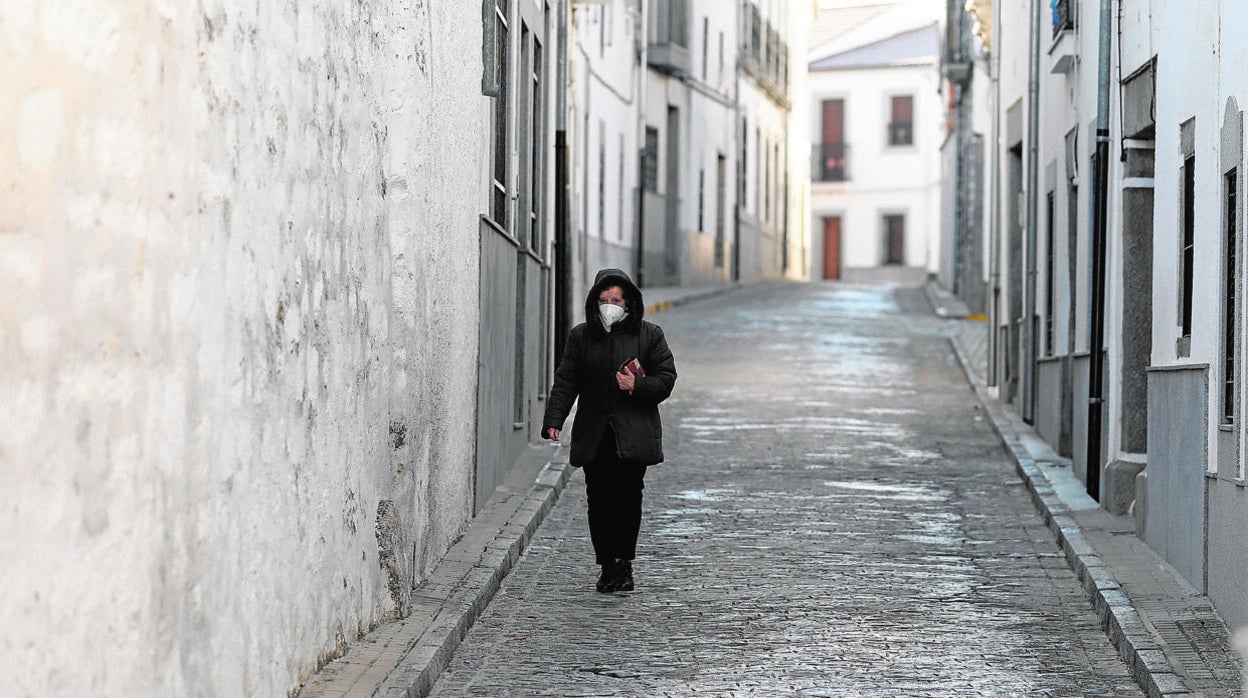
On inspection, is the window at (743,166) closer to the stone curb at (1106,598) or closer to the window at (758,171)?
the window at (758,171)

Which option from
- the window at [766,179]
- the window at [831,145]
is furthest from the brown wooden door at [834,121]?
the window at [766,179]

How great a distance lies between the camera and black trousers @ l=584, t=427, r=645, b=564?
370 inches

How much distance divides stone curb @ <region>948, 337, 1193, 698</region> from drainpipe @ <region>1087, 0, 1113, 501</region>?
1.37 feet

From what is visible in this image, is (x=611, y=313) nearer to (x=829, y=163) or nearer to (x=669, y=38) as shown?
(x=669, y=38)

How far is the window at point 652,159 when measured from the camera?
37344 mm

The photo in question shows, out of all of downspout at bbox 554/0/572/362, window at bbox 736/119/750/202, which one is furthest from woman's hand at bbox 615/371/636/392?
window at bbox 736/119/750/202

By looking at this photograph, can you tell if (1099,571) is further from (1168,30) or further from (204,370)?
(204,370)

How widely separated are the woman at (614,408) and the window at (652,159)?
90.5 ft

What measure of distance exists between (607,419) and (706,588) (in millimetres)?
984

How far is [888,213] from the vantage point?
59188mm

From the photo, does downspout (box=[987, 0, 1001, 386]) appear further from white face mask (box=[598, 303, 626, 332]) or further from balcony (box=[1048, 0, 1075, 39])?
white face mask (box=[598, 303, 626, 332])

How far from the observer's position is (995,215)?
20031 mm

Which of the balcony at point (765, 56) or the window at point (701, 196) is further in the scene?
the balcony at point (765, 56)

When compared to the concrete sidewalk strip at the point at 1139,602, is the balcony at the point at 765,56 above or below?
above
